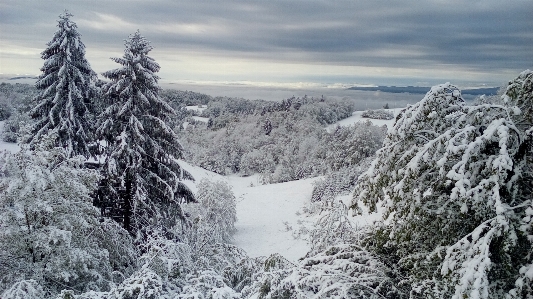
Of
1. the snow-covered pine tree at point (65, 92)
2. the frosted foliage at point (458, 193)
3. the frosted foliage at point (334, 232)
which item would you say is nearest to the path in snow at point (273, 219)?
the frosted foliage at point (334, 232)

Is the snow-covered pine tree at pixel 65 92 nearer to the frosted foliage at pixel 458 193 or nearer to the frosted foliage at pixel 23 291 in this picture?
the frosted foliage at pixel 23 291

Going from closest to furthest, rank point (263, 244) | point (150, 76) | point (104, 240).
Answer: point (104, 240), point (150, 76), point (263, 244)

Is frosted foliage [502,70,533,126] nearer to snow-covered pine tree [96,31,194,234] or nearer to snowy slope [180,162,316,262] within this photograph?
snow-covered pine tree [96,31,194,234]

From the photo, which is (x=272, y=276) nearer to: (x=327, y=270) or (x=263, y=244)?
(x=327, y=270)

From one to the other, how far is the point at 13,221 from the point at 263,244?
15403mm

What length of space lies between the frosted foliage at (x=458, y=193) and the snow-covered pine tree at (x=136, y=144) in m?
7.79

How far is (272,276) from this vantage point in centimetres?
542

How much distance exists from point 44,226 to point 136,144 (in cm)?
445

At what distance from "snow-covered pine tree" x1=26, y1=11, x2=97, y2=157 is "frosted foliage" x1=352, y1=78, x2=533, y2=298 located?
11.3 meters

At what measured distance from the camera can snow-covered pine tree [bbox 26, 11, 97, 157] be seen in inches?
515

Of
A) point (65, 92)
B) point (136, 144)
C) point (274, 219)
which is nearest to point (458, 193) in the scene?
point (136, 144)

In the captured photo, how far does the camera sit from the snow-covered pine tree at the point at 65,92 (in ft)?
42.9

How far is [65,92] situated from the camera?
13508mm

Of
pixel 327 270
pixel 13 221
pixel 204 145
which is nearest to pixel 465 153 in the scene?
pixel 327 270
